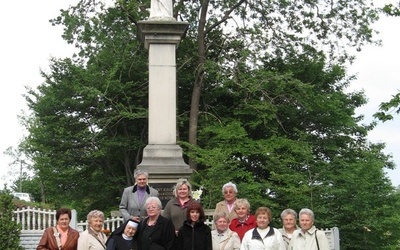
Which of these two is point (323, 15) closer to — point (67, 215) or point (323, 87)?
point (323, 87)

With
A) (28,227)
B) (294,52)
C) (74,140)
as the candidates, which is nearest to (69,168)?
(74,140)

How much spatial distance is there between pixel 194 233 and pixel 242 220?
84 centimetres

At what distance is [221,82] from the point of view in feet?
70.2

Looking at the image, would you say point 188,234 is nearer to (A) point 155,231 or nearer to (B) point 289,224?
(A) point 155,231

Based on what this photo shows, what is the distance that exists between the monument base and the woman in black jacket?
5.17 m

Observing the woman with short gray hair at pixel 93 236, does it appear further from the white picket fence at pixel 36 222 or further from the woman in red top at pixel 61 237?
the white picket fence at pixel 36 222

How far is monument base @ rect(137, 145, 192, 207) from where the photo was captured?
12.0m

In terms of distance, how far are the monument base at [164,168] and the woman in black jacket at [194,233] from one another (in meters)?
5.17

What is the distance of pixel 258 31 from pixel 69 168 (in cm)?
923

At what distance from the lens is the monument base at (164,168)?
474 inches

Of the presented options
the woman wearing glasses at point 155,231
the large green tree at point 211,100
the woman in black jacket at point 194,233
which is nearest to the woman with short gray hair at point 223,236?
the woman in black jacket at point 194,233

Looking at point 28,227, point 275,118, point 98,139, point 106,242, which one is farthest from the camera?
point 98,139

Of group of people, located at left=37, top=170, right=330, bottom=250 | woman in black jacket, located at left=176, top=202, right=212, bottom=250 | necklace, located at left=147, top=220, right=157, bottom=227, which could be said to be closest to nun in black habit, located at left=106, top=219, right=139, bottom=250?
group of people, located at left=37, top=170, right=330, bottom=250

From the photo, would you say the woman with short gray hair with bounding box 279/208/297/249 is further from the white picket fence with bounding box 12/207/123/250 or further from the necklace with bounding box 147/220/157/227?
the white picket fence with bounding box 12/207/123/250
